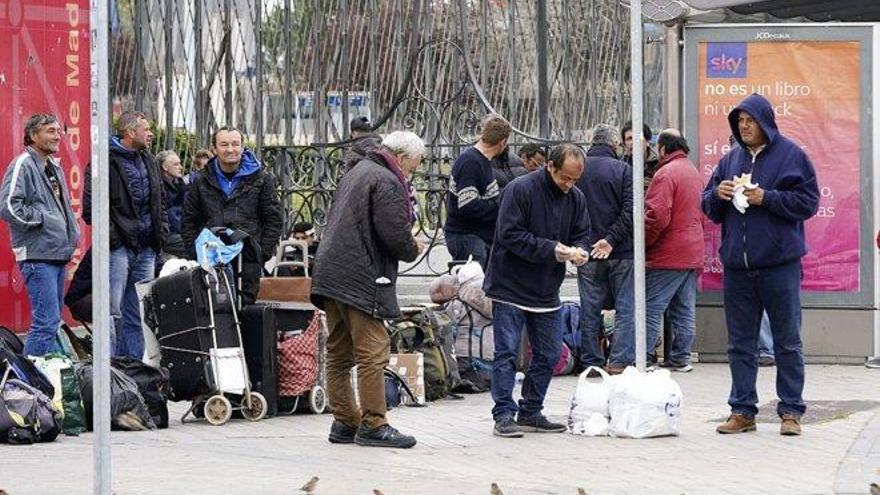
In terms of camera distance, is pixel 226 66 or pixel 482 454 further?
pixel 226 66

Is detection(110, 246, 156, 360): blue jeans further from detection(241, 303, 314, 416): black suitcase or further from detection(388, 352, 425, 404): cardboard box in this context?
detection(388, 352, 425, 404): cardboard box

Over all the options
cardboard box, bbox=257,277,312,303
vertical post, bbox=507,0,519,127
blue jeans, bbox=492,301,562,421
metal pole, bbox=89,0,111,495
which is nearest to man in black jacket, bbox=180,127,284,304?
cardboard box, bbox=257,277,312,303

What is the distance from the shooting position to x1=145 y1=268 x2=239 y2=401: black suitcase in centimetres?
1089

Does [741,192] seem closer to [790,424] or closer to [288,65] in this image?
[790,424]

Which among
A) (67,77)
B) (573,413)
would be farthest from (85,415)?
(67,77)

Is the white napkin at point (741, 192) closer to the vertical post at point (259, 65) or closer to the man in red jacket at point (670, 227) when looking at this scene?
the man in red jacket at point (670, 227)

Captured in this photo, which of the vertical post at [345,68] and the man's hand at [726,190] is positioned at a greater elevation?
the vertical post at [345,68]

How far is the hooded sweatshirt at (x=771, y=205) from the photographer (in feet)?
33.1

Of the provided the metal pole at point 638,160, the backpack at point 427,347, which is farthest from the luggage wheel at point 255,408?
the metal pole at point 638,160

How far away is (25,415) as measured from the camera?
32.7ft

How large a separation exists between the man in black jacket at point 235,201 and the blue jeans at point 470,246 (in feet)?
6.87

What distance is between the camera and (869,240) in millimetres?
13805

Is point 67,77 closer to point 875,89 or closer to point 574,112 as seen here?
point 574,112

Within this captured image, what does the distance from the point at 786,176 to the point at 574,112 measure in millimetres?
5876
